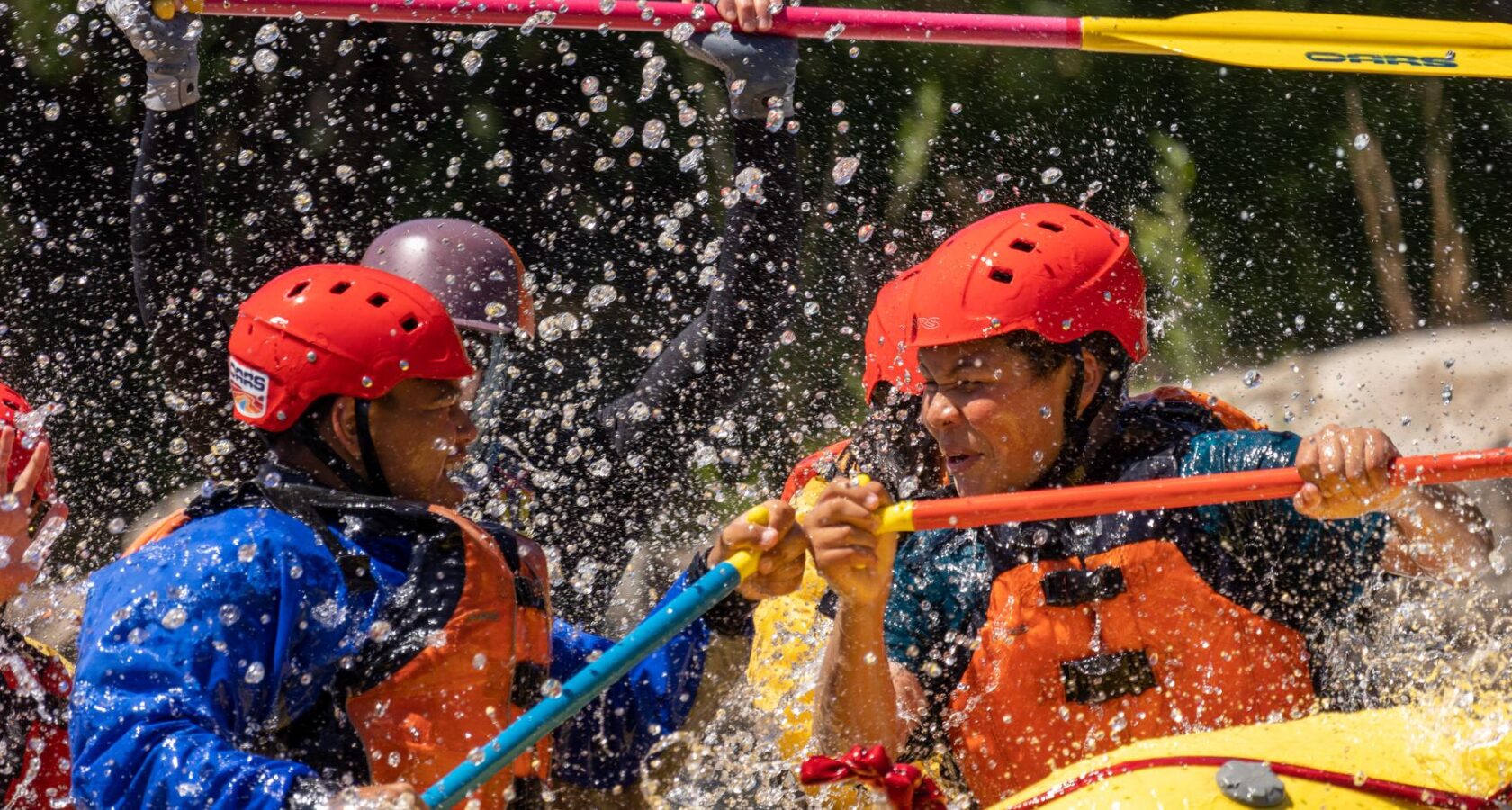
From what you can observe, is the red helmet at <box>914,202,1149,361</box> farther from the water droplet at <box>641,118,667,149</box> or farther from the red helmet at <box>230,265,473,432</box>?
the water droplet at <box>641,118,667,149</box>

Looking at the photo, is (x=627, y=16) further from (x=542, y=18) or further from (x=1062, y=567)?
(x=1062, y=567)

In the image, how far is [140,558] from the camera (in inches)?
118

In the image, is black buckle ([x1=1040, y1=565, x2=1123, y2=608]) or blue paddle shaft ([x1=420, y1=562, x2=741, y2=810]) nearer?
blue paddle shaft ([x1=420, y1=562, x2=741, y2=810])

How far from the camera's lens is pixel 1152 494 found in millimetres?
3080

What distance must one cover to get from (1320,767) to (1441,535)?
2.13ft

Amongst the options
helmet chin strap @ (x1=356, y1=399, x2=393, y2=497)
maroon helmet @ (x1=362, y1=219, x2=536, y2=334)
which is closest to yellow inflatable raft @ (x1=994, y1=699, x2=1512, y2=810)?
helmet chin strap @ (x1=356, y1=399, x2=393, y2=497)

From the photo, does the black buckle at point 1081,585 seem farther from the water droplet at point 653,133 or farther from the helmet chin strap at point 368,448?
the water droplet at point 653,133

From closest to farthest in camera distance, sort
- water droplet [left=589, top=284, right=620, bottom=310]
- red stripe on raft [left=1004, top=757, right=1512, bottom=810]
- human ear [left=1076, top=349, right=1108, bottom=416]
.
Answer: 1. red stripe on raft [left=1004, top=757, right=1512, bottom=810]
2. human ear [left=1076, top=349, right=1108, bottom=416]
3. water droplet [left=589, top=284, right=620, bottom=310]

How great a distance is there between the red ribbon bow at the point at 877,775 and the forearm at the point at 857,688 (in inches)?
9.7

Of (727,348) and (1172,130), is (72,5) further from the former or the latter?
(1172,130)

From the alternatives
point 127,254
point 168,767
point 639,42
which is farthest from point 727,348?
point 127,254

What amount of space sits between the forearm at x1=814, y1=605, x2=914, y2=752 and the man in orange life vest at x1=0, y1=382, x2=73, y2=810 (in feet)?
5.20

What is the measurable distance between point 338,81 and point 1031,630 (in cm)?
562

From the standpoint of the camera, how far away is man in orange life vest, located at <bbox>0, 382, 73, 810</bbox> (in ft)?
11.8
